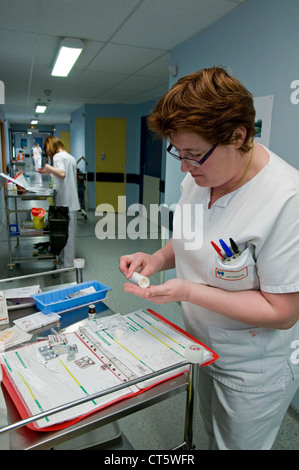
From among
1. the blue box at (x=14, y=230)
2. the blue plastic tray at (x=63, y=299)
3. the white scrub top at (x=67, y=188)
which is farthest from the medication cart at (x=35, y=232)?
the blue plastic tray at (x=63, y=299)

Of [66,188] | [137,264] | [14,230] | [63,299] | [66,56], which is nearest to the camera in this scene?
[137,264]

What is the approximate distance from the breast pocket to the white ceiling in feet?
6.76

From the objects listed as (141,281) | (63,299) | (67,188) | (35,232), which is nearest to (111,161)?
(67,188)

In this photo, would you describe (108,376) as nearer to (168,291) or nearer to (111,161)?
(168,291)

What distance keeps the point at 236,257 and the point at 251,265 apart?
5cm

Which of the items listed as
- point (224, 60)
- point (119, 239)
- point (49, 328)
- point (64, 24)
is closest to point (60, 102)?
point (119, 239)

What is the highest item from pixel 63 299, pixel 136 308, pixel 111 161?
pixel 111 161

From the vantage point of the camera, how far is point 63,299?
1547mm

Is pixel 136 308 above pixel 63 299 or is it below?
below

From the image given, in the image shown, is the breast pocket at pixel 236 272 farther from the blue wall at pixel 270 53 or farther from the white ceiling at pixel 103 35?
the white ceiling at pixel 103 35

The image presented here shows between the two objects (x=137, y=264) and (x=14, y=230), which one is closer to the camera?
(x=137, y=264)

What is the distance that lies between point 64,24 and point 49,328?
2.65 metres

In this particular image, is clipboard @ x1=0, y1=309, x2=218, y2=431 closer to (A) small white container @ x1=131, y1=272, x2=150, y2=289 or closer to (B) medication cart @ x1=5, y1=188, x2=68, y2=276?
(A) small white container @ x1=131, y1=272, x2=150, y2=289

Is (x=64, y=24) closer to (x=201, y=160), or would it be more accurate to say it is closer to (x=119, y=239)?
(x=201, y=160)
